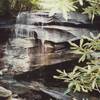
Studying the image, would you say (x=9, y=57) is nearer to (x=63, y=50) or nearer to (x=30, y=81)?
(x=30, y=81)

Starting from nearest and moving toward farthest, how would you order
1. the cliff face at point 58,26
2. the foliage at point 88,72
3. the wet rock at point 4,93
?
the foliage at point 88,72, the wet rock at point 4,93, the cliff face at point 58,26

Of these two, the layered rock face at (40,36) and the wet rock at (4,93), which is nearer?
the wet rock at (4,93)

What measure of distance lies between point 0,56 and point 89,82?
2732 mm

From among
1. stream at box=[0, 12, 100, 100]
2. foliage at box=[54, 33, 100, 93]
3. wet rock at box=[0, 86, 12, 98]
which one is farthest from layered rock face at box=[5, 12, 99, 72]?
foliage at box=[54, 33, 100, 93]

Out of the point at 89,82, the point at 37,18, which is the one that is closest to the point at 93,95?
the point at 37,18

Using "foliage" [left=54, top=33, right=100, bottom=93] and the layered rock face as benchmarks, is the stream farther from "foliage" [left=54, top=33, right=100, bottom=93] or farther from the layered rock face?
"foliage" [left=54, top=33, right=100, bottom=93]

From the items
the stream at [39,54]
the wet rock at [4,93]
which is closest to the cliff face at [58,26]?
the stream at [39,54]

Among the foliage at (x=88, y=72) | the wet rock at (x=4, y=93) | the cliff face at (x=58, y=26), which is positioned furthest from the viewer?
the cliff face at (x=58, y=26)

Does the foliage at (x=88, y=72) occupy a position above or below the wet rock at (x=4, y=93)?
above

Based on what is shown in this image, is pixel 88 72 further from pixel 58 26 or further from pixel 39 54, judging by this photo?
pixel 39 54

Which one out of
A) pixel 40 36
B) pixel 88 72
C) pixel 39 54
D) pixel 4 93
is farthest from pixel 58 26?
pixel 88 72

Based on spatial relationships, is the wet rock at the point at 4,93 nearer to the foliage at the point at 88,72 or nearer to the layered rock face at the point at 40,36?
the layered rock face at the point at 40,36

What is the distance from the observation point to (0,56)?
5699 mm

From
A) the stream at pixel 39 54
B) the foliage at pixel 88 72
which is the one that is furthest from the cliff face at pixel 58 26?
the foliage at pixel 88 72
